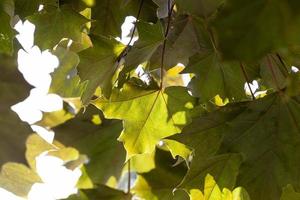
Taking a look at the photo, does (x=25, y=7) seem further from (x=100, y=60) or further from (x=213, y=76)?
(x=213, y=76)

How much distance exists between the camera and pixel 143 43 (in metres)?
0.90

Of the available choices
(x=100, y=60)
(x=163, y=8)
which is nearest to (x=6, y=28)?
(x=100, y=60)

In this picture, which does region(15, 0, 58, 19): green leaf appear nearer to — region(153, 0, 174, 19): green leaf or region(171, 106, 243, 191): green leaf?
region(153, 0, 174, 19): green leaf

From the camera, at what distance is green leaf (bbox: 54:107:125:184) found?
1.28 m

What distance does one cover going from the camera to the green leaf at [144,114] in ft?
3.20

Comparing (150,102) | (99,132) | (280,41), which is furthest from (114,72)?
(280,41)

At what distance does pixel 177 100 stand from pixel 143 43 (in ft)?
0.43

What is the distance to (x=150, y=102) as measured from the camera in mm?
996

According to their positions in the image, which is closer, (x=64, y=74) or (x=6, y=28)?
(x=6, y=28)

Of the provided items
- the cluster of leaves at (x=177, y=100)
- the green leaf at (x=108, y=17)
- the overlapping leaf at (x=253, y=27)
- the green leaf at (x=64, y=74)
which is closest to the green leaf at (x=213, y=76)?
the cluster of leaves at (x=177, y=100)

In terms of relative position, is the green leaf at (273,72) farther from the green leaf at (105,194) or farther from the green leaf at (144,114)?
the green leaf at (105,194)

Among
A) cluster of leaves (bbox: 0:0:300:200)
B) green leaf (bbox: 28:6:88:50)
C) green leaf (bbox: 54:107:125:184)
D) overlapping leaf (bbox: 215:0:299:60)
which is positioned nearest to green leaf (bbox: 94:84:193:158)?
cluster of leaves (bbox: 0:0:300:200)

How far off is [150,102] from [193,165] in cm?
18

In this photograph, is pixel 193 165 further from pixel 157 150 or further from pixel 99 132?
pixel 99 132
